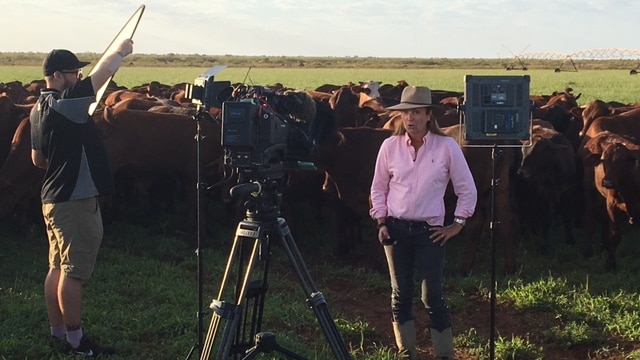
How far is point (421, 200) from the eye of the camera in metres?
5.39

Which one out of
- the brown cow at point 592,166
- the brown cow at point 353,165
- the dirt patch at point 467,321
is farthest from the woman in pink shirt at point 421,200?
the brown cow at point 592,166

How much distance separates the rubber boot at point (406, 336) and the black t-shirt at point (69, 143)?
256 centimetres

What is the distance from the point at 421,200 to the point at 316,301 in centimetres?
114

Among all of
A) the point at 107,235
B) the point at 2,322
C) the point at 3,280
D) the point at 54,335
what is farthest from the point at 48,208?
the point at 107,235

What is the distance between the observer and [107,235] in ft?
35.3

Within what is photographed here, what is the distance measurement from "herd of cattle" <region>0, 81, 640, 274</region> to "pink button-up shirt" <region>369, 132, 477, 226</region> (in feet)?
9.18

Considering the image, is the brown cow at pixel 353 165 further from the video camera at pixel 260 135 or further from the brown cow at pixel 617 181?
the video camera at pixel 260 135

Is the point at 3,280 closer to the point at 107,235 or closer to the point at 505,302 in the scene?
the point at 107,235

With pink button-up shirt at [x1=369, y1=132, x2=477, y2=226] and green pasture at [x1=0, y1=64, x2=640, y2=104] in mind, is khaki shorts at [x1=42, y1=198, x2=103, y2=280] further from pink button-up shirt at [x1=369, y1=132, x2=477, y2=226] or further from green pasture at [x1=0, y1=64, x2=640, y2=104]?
green pasture at [x1=0, y1=64, x2=640, y2=104]

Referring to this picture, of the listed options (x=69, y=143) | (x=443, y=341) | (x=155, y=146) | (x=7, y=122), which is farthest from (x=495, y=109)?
(x=7, y=122)

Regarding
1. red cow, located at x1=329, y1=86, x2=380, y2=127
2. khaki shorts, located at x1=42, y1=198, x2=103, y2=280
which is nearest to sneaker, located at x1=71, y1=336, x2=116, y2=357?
khaki shorts, located at x1=42, y1=198, x2=103, y2=280

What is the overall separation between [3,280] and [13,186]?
1639 millimetres

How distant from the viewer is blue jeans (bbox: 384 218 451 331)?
543cm

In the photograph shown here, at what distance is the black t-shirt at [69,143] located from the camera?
557 centimetres
